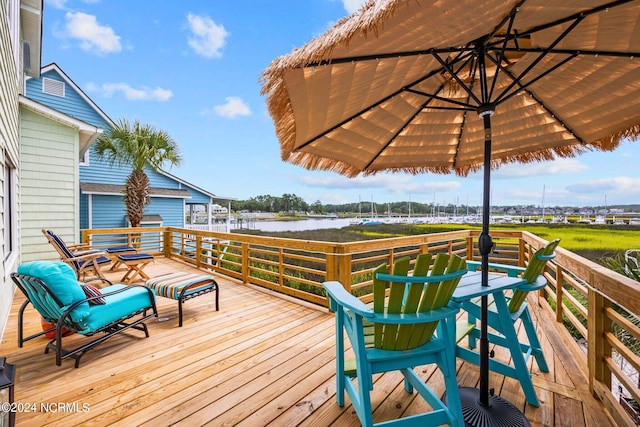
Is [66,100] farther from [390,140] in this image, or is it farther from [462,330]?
[462,330]

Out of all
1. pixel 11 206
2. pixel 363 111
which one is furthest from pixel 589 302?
pixel 11 206

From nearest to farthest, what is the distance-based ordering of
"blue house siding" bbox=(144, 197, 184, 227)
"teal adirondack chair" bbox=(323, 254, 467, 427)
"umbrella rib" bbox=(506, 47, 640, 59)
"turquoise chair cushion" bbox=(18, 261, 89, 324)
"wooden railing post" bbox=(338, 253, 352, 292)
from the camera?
"teal adirondack chair" bbox=(323, 254, 467, 427) < "umbrella rib" bbox=(506, 47, 640, 59) < "turquoise chair cushion" bbox=(18, 261, 89, 324) < "wooden railing post" bbox=(338, 253, 352, 292) < "blue house siding" bbox=(144, 197, 184, 227)

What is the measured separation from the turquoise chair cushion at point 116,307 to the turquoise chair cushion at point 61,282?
76 mm

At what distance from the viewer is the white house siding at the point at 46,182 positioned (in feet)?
17.6

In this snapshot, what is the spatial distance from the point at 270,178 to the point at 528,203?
24239 millimetres

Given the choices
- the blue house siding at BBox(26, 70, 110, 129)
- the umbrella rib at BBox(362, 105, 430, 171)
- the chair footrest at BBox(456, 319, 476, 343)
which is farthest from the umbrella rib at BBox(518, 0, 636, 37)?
the blue house siding at BBox(26, 70, 110, 129)

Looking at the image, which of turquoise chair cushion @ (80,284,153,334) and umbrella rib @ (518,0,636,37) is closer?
umbrella rib @ (518,0,636,37)

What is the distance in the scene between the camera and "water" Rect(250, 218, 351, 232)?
59.9ft

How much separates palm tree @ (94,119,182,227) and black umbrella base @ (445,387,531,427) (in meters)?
9.34

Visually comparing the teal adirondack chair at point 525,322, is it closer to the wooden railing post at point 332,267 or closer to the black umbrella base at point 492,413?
the black umbrella base at point 492,413

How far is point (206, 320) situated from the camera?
3.58m

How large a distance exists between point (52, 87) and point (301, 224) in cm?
1284

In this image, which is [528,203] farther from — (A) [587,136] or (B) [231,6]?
(B) [231,6]

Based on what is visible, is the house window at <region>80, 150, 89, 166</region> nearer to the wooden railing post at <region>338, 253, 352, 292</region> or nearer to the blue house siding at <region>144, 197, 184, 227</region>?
the blue house siding at <region>144, 197, 184, 227</region>
